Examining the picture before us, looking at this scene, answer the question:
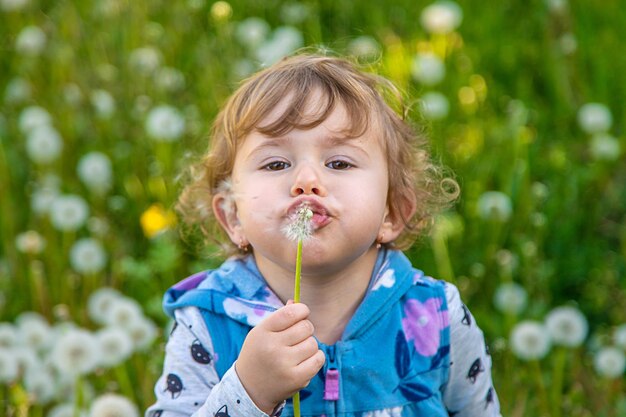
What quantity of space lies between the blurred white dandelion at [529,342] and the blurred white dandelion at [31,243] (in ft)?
3.42

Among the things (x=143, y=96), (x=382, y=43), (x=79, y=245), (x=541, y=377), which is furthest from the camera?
(x=382, y=43)

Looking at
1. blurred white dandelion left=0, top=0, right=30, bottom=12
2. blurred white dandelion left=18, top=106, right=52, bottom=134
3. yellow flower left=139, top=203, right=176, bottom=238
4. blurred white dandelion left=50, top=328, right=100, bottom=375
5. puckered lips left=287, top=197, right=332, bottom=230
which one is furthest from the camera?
blurred white dandelion left=0, top=0, right=30, bottom=12

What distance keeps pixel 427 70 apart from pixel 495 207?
59 cm

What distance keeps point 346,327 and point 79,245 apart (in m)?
1.13

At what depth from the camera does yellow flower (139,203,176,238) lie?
7.79 feet

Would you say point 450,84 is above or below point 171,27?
below

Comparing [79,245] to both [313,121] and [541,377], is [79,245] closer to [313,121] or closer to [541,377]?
[541,377]

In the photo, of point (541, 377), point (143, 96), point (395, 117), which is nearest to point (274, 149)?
point (395, 117)

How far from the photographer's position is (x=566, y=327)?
2.11m

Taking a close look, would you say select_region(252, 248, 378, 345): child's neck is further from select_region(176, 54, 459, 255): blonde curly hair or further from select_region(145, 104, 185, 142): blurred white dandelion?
select_region(145, 104, 185, 142): blurred white dandelion

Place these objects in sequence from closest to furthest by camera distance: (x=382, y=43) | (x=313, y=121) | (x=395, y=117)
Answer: (x=313, y=121)
(x=395, y=117)
(x=382, y=43)

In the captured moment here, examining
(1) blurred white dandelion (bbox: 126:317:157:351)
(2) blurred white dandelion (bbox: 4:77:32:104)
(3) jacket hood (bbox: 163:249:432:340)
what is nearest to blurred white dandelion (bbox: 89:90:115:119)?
(2) blurred white dandelion (bbox: 4:77:32:104)

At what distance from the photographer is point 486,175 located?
8.42 feet

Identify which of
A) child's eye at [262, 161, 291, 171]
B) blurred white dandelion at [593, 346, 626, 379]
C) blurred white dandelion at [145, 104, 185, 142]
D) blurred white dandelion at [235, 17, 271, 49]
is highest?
blurred white dandelion at [235, 17, 271, 49]
